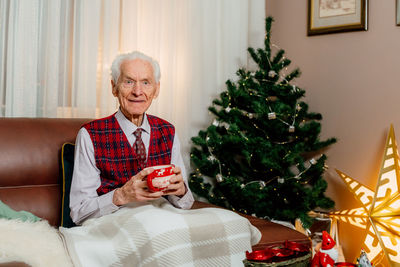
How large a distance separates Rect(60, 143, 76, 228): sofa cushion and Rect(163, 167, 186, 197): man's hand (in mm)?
436

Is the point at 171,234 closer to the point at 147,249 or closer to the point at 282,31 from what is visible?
the point at 147,249

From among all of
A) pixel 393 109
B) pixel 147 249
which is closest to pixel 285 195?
pixel 393 109

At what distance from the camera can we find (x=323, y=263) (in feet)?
4.69

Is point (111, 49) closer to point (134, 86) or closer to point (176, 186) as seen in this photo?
point (134, 86)

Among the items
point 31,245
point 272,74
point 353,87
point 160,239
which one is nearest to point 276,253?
point 160,239

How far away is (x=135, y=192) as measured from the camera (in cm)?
163

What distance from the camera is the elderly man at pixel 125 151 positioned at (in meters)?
1.71

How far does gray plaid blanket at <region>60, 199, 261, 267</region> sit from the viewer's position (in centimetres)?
142

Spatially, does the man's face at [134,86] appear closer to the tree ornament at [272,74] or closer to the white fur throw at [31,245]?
the white fur throw at [31,245]

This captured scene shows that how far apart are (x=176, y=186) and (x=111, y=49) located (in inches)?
43.4

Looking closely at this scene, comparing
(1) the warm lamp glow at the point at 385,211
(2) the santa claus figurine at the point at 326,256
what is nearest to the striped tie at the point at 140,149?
(2) the santa claus figurine at the point at 326,256

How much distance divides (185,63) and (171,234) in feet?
5.09

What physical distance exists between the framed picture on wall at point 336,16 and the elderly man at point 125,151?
1295 mm

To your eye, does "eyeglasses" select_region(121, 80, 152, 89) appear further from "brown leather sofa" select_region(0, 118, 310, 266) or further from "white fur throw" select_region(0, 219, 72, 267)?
"white fur throw" select_region(0, 219, 72, 267)
